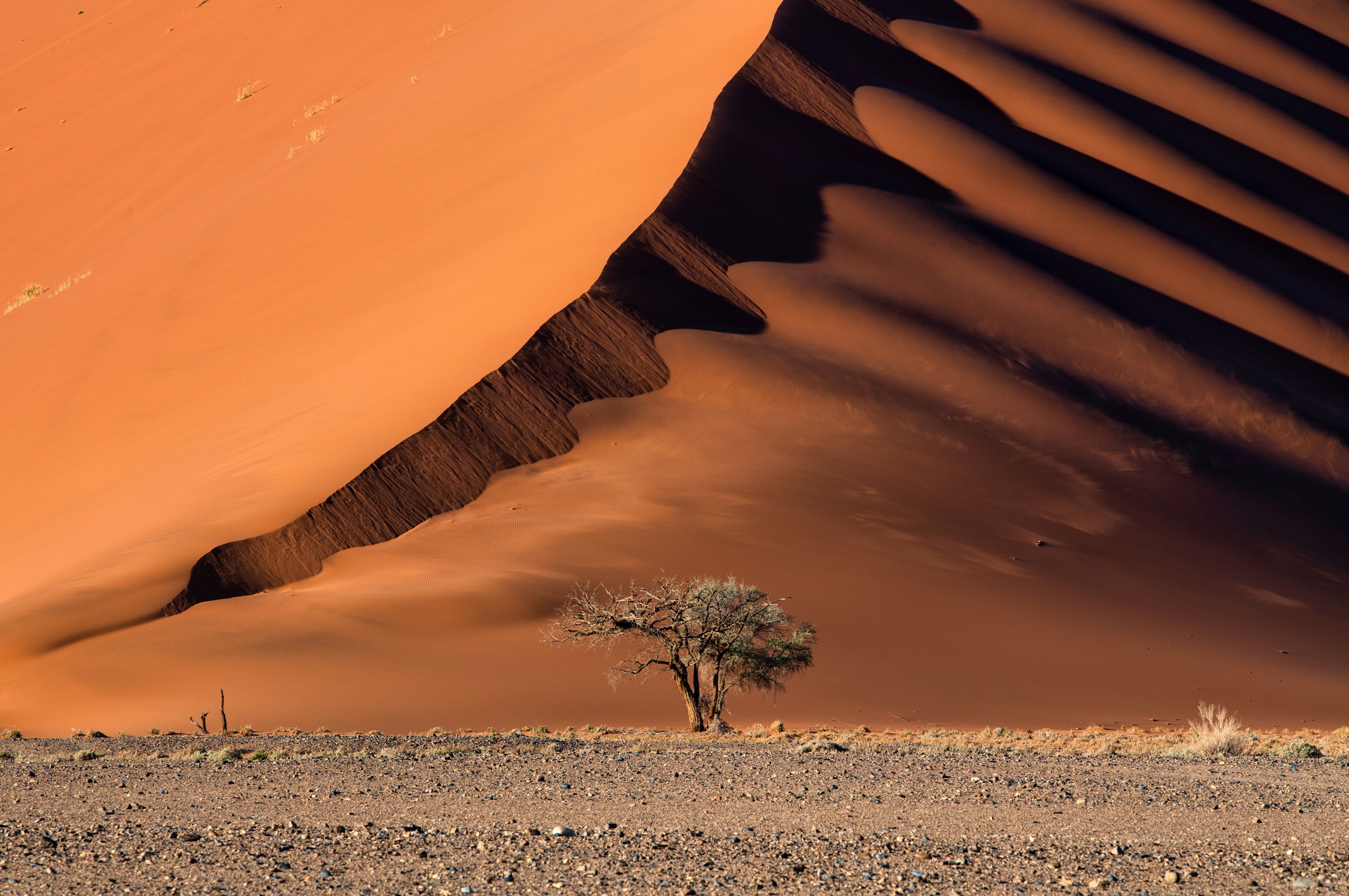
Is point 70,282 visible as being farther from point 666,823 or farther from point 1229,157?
point 666,823

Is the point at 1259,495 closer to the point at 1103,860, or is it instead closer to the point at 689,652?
the point at 689,652

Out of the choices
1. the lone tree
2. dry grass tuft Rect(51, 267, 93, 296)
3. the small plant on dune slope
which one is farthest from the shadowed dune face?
dry grass tuft Rect(51, 267, 93, 296)

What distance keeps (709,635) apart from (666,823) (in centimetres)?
785

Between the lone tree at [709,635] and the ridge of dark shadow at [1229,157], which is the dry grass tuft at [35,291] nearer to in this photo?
the lone tree at [709,635]

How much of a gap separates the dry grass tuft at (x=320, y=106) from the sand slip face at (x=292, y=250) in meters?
0.14

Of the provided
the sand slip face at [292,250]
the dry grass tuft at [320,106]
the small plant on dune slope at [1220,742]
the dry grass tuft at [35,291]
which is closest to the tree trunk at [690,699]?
the small plant on dune slope at [1220,742]

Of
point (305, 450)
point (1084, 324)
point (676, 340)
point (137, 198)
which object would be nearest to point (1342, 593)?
point (1084, 324)

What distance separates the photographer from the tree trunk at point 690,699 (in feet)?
53.2

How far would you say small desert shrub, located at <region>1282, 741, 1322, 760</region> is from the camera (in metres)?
12.8

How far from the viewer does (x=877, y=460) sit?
24109 mm

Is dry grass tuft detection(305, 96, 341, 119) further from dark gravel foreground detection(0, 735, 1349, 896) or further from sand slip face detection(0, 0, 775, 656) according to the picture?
dark gravel foreground detection(0, 735, 1349, 896)

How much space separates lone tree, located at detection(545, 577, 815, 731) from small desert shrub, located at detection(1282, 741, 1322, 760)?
19.6ft

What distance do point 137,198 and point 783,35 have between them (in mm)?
21906

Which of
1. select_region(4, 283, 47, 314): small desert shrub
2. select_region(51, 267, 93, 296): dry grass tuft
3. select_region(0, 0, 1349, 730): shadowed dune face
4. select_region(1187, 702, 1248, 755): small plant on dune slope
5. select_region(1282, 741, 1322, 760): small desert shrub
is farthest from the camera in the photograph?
select_region(4, 283, 47, 314): small desert shrub
